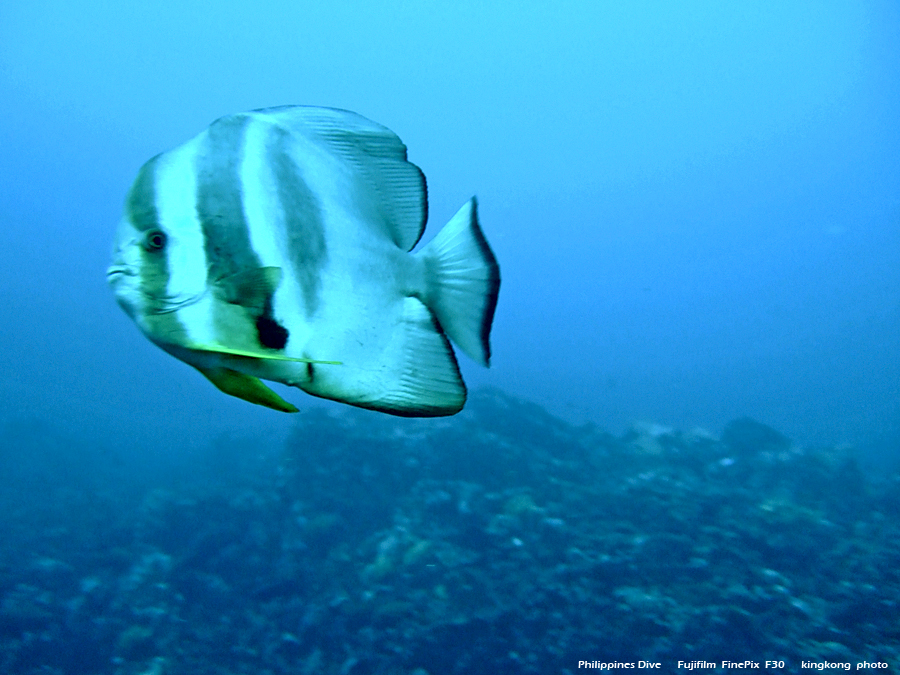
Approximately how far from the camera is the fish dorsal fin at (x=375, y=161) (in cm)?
86

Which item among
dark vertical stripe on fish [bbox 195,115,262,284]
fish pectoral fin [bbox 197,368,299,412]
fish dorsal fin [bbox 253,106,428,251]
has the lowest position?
fish pectoral fin [bbox 197,368,299,412]

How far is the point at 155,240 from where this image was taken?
0.69 m

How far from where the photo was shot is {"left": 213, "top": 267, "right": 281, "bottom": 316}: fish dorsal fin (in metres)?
0.68

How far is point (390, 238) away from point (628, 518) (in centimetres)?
804

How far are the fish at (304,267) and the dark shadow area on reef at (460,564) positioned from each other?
5592mm

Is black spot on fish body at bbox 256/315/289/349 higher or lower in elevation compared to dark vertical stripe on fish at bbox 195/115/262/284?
lower

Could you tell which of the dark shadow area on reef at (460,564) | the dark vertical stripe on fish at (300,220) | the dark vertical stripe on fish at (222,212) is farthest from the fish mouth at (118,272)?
the dark shadow area on reef at (460,564)

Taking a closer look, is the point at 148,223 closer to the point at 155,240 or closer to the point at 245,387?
the point at 155,240

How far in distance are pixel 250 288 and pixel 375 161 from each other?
350mm

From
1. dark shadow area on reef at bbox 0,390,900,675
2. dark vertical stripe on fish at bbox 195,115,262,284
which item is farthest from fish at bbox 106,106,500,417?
dark shadow area on reef at bbox 0,390,900,675

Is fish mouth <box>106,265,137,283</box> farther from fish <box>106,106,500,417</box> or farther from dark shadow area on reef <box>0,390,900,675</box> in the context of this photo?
dark shadow area on reef <box>0,390,900,675</box>

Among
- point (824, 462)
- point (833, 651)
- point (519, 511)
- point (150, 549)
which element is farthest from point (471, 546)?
point (824, 462)

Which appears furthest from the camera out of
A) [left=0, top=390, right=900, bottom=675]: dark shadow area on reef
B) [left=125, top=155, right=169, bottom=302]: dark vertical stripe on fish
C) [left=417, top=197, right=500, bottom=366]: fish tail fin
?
[left=0, top=390, right=900, bottom=675]: dark shadow area on reef

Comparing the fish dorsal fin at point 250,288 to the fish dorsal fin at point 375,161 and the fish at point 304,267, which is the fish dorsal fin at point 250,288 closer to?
the fish at point 304,267
